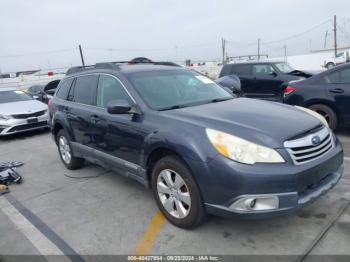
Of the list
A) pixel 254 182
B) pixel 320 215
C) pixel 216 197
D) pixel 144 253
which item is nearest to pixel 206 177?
pixel 216 197

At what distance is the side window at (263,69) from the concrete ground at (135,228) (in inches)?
258

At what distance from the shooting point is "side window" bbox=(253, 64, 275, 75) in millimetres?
10703

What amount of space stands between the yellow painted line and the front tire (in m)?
0.15

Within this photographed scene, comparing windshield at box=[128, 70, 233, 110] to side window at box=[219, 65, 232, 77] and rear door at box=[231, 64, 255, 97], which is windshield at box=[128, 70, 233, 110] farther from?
side window at box=[219, 65, 232, 77]

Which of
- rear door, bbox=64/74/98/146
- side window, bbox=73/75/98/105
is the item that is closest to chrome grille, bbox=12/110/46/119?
rear door, bbox=64/74/98/146

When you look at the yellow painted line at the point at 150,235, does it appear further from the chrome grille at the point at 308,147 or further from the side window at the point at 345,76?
the side window at the point at 345,76

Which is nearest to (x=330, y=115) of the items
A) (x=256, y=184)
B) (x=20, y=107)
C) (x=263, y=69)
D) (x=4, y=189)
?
(x=256, y=184)

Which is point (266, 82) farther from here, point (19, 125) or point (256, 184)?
point (256, 184)

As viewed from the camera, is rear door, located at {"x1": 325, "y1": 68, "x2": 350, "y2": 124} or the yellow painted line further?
rear door, located at {"x1": 325, "y1": 68, "x2": 350, "y2": 124}

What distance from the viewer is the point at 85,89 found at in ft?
16.0

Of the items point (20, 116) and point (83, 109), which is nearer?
point (83, 109)

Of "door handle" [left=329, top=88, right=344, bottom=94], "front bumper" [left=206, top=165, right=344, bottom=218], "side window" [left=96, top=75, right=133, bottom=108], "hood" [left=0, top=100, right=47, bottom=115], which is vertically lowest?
"front bumper" [left=206, top=165, right=344, bottom=218]

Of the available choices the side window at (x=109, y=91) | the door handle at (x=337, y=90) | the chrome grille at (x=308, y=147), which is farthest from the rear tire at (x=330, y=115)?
the side window at (x=109, y=91)

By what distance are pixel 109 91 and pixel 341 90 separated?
452cm
